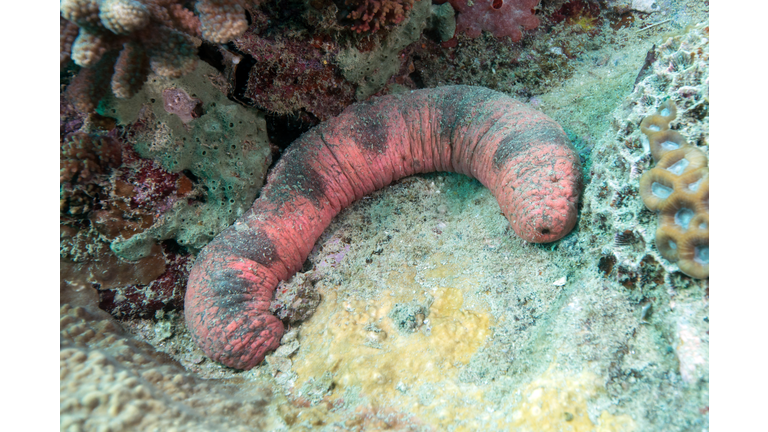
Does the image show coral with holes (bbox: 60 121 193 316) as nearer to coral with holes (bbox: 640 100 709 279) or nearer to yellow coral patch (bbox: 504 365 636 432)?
yellow coral patch (bbox: 504 365 636 432)

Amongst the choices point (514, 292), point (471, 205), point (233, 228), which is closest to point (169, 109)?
point (233, 228)

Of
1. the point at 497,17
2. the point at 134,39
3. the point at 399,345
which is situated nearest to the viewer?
the point at 134,39

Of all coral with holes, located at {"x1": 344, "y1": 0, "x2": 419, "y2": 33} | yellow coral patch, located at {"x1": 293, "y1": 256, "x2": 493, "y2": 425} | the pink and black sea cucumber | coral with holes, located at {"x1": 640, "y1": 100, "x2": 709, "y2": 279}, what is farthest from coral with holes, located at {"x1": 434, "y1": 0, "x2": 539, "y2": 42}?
yellow coral patch, located at {"x1": 293, "y1": 256, "x2": 493, "y2": 425}

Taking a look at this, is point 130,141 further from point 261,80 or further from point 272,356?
point 272,356

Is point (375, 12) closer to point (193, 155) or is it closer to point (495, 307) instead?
point (193, 155)

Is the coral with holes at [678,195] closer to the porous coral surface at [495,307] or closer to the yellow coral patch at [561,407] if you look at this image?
the porous coral surface at [495,307]

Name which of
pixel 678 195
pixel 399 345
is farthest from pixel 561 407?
pixel 678 195

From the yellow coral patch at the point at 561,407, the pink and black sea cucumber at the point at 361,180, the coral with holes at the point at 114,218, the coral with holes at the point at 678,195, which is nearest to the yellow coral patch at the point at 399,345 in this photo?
the yellow coral patch at the point at 561,407
